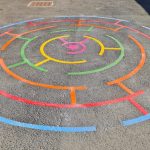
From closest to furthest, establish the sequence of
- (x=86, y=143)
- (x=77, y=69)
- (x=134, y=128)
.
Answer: (x=86, y=143)
(x=134, y=128)
(x=77, y=69)

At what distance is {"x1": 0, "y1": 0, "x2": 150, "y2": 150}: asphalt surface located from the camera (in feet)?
25.7

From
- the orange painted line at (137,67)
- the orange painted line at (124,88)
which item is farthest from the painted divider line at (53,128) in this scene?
the orange painted line at (137,67)

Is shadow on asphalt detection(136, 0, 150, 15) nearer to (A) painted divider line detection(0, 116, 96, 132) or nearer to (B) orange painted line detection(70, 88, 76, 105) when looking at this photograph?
(B) orange painted line detection(70, 88, 76, 105)

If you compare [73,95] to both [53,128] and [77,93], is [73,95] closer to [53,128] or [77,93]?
[77,93]

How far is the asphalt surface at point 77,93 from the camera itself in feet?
25.7

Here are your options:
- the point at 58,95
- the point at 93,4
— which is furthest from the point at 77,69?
the point at 93,4

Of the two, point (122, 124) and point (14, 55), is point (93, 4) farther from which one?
point (122, 124)

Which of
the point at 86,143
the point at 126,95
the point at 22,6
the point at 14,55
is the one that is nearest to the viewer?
the point at 86,143

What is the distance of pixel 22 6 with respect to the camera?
2206 cm

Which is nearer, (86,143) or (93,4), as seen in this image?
(86,143)

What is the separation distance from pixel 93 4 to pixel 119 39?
8.60 meters

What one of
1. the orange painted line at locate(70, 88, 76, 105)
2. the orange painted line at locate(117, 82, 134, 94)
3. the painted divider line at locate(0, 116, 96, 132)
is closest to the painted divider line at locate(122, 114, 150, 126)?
the painted divider line at locate(0, 116, 96, 132)

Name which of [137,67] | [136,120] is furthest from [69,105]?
[137,67]

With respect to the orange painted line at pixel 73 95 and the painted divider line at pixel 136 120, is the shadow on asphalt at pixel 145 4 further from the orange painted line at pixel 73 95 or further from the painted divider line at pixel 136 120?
the painted divider line at pixel 136 120
